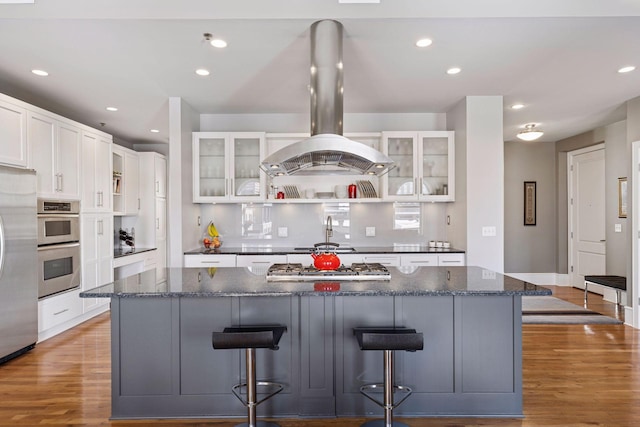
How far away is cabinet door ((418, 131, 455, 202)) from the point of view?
4953mm

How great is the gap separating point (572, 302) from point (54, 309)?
6.68 meters

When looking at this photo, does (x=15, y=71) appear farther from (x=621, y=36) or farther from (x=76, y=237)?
(x=621, y=36)

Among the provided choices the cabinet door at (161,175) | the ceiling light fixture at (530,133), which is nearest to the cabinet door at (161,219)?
the cabinet door at (161,175)

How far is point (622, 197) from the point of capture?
18.4 ft

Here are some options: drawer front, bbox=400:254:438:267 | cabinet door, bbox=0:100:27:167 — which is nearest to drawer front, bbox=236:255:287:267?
drawer front, bbox=400:254:438:267

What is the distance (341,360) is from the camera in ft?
8.46

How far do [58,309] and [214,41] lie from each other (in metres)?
3.33

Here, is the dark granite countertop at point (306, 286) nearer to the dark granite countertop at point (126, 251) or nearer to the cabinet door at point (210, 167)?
the cabinet door at point (210, 167)

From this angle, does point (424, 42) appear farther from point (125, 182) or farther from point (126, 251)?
point (126, 251)

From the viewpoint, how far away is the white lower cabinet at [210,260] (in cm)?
463

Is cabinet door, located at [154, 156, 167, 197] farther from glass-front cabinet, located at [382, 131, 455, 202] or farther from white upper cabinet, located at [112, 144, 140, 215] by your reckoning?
glass-front cabinet, located at [382, 131, 455, 202]

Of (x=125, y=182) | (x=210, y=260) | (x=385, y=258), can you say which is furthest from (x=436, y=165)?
(x=125, y=182)

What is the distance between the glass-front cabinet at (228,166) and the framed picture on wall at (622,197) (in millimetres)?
5041

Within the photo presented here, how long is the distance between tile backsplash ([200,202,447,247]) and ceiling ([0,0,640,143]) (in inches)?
50.6
